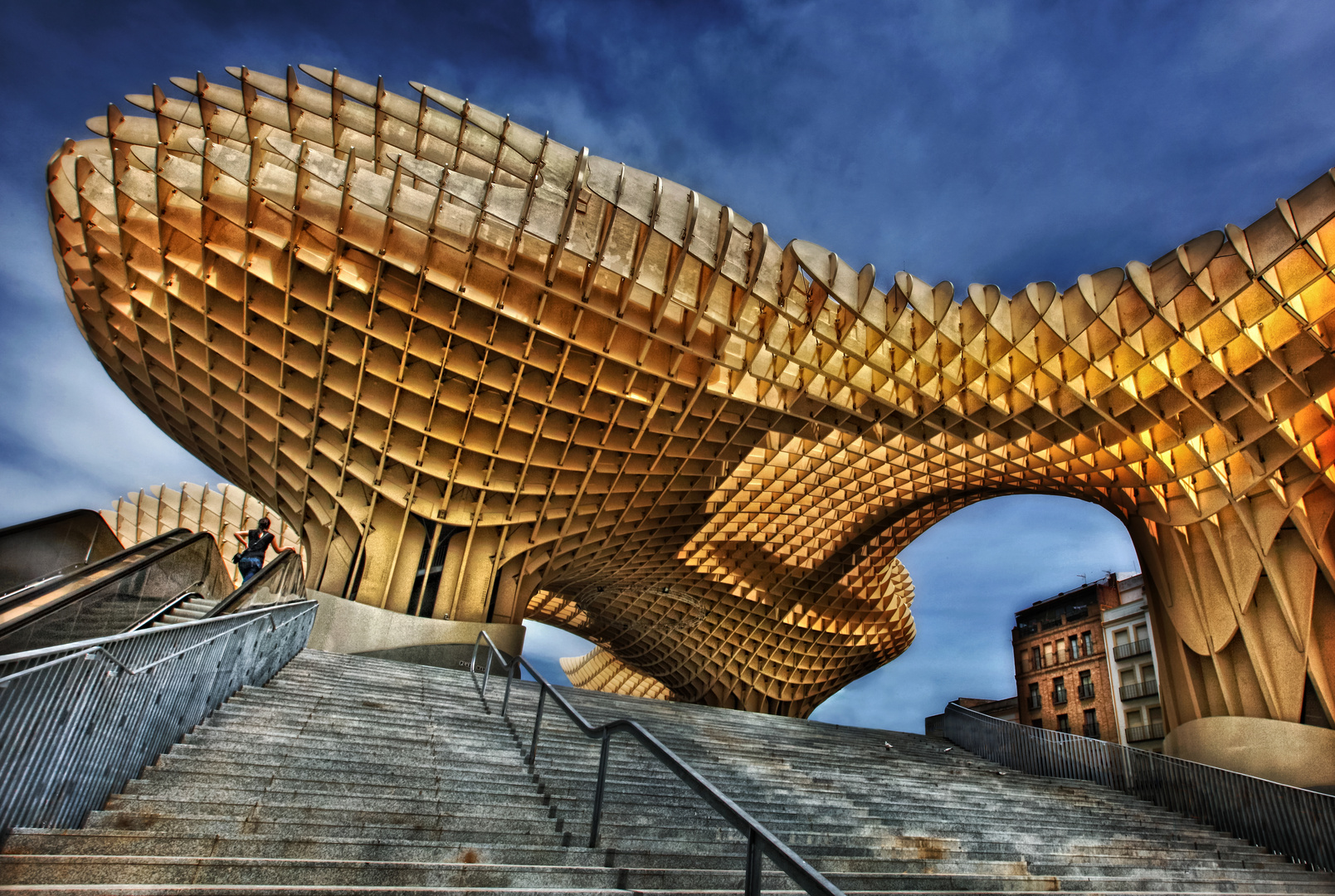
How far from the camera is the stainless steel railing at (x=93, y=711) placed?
431cm

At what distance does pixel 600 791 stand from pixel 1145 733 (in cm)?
4484

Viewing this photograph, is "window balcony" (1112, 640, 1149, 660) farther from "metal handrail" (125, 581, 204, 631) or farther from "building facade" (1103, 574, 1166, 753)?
"metal handrail" (125, 581, 204, 631)

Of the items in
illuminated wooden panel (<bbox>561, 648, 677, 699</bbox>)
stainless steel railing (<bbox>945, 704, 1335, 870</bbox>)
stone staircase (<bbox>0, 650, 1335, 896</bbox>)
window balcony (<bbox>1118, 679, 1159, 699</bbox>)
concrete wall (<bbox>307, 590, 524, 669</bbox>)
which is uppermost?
window balcony (<bbox>1118, 679, 1159, 699</bbox>)

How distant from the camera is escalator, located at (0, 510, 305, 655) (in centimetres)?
853

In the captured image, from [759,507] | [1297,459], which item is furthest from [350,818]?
[759,507]

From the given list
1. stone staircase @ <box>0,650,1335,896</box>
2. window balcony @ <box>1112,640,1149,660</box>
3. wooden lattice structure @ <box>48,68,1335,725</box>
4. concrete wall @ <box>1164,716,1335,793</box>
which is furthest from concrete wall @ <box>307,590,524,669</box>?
window balcony @ <box>1112,640,1149,660</box>

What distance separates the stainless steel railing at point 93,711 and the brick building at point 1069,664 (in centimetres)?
4773

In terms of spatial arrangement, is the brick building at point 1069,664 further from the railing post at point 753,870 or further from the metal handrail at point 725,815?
the railing post at point 753,870

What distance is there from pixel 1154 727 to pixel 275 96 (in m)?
47.3

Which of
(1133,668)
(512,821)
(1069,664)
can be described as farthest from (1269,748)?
(1069,664)

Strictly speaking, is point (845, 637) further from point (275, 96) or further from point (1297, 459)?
point (275, 96)

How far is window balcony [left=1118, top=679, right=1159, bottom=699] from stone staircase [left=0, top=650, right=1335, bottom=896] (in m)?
32.7

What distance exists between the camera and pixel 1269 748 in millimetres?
17016

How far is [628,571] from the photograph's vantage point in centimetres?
3450
